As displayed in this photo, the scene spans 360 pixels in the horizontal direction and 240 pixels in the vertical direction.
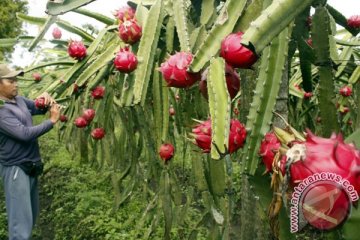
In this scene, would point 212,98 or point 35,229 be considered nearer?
point 212,98

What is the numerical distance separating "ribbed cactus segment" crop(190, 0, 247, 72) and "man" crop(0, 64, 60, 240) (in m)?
2.06

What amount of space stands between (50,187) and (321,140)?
16.6ft

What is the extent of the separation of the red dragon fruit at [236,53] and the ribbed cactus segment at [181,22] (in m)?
0.43

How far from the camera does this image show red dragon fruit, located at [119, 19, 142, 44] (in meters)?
1.73

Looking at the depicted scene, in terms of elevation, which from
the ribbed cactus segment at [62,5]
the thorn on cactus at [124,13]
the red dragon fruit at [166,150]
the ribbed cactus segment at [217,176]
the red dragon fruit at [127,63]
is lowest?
the red dragon fruit at [166,150]

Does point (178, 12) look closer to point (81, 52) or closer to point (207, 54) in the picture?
point (207, 54)

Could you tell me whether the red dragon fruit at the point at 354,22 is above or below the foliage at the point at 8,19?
above

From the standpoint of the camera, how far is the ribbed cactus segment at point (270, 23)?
83 cm

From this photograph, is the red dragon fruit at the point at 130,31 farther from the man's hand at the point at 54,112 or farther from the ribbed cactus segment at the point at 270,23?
the man's hand at the point at 54,112

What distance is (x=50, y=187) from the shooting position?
5422mm

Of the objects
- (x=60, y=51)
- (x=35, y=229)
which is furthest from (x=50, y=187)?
(x=60, y=51)

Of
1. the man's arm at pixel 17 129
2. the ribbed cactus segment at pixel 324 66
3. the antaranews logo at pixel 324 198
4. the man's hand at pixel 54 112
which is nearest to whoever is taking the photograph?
the antaranews logo at pixel 324 198

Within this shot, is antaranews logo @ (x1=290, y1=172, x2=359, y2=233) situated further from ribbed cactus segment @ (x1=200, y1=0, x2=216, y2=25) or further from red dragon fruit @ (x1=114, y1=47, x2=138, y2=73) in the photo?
red dragon fruit @ (x1=114, y1=47, x2=138, y2=73)

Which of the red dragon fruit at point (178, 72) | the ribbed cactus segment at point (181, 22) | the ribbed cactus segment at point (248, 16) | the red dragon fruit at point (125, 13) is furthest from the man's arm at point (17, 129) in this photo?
the ribbed cactus segment at point (248, 16)
